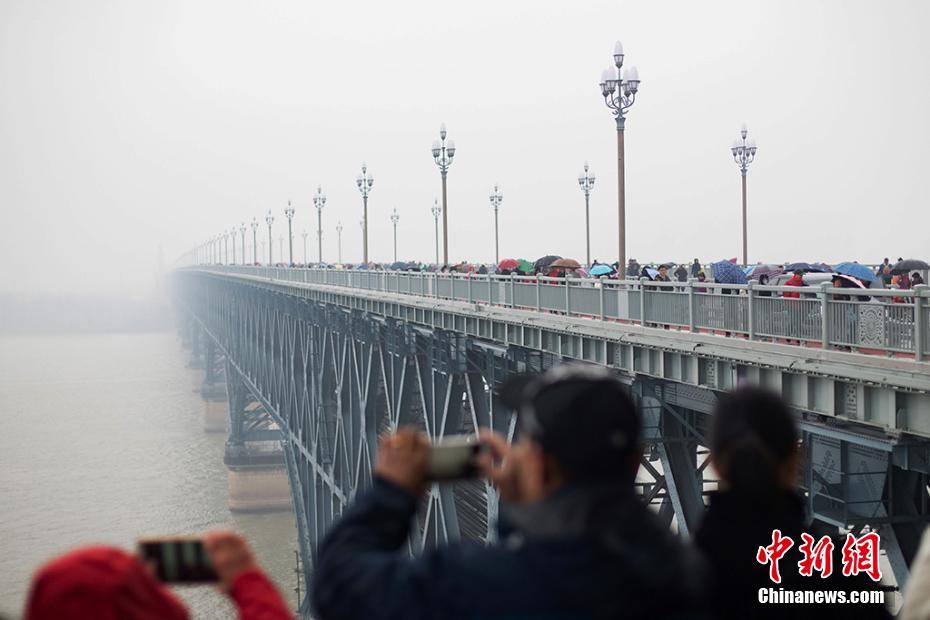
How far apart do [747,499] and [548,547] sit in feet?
3.40

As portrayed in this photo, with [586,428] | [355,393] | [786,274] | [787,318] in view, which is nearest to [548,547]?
[586,428]

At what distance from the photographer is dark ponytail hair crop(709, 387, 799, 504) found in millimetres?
3447

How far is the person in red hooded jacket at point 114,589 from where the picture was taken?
274 centimetres

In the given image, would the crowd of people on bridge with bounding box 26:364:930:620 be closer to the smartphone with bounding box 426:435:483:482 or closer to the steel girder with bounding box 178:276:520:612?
the smartphone with bounding box 426:435:483:482

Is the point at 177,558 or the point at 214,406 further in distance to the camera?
the point at 214,406

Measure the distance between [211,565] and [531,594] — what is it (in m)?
0.88

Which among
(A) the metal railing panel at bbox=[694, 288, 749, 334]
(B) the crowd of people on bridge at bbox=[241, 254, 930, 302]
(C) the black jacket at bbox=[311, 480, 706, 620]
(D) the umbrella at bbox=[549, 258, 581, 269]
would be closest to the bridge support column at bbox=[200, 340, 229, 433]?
(B) the crowd of people on bridge at bbox=[241, 254, 930, 302]

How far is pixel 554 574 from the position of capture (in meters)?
2.69

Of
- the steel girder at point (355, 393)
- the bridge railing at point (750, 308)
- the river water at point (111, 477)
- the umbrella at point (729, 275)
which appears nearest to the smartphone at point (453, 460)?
the bridge railing at point (750, 308)

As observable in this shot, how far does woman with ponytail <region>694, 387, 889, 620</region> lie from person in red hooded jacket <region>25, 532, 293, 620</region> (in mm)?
1340

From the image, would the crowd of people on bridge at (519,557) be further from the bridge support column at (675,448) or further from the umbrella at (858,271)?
the umbrella at (858,271)

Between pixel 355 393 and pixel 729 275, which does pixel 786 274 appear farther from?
pixel 355 393

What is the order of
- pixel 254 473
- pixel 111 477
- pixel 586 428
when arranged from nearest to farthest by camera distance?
pixel 586 428, pixel 254 473, pixel 111 477

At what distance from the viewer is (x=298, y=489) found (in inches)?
1885
